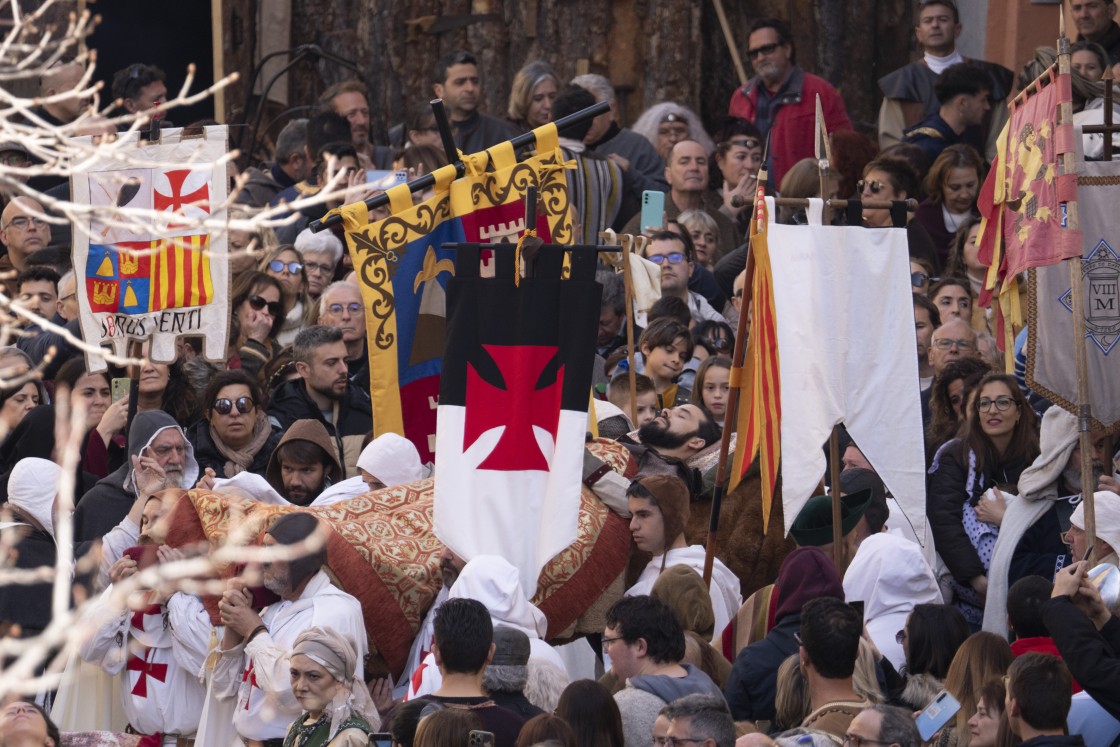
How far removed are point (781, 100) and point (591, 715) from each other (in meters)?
9.28

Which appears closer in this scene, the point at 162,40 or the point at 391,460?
the point at 391,460

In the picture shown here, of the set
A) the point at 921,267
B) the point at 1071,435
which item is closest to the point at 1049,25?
the point at 921,267

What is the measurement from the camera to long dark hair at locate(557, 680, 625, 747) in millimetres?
6828

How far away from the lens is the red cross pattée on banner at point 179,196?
32.0 ft

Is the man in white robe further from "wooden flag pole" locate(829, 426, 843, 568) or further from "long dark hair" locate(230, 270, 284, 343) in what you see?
"long dark hair" locate(230, 270, 284, 343)

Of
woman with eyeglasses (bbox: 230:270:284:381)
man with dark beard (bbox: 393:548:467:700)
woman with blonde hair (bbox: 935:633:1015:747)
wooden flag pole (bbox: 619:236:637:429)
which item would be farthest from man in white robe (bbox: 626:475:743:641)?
woman with eyeglasses (bbox: 230:270:284:381)

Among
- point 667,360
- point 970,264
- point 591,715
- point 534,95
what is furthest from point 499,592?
point 534,95

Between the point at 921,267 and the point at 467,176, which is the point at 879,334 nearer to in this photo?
the point at 467,176

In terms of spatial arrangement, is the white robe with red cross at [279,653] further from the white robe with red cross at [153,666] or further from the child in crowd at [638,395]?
the child in crowd at [638,395]

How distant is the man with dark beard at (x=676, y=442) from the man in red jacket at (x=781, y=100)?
5.49m

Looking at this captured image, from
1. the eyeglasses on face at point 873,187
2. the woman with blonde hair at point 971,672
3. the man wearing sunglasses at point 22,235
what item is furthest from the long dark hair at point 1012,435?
the man wearing sunglasses at point 22,235

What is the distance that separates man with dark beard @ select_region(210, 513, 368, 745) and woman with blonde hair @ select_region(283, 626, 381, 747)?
0.28 meters

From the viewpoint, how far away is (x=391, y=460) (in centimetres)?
926

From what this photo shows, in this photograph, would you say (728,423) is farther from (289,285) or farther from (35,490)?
(289,285)
